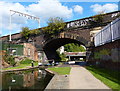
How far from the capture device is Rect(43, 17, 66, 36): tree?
32.2 m

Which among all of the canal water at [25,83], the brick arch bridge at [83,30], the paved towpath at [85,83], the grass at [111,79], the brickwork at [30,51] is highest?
the brick arch bridge at [83,30]

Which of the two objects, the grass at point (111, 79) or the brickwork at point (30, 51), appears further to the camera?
the brickwork at point (30, 51)

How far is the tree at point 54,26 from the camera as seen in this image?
106ft

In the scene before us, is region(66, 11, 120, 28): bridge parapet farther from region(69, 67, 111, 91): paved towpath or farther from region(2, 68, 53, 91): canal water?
region(2, 68, 53, 91): canal water

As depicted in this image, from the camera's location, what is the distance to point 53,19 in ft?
108

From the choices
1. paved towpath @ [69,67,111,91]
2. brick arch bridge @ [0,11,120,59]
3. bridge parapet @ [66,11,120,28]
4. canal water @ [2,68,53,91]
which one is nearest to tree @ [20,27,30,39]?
brick arch bridge @ [0,11,120,59]

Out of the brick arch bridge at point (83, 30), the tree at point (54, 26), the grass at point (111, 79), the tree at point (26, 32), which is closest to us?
the grass at point (111, 79)

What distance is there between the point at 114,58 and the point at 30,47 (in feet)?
82.2

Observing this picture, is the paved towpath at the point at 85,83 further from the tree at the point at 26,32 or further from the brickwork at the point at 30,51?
the tree at the point at 26,32

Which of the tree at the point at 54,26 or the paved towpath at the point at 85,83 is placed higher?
the tree at the point at 54,26

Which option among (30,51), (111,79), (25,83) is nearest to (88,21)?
(30,51)

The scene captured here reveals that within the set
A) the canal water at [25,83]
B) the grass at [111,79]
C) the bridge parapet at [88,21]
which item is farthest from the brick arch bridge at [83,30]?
the canal water at [25,83]

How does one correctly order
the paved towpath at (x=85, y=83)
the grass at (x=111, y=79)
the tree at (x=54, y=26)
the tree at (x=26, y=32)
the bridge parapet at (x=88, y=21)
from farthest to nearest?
1. the tree at (x=26, y=32)
2. the tree at (x=54, y=26)
3. the bridge parapet at (x=88, y=21)
4. the paved towpath at (x=85, y=83)
5. the grass at (x=111, y=79)

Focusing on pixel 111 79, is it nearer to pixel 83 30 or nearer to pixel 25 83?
pixel 25 83
